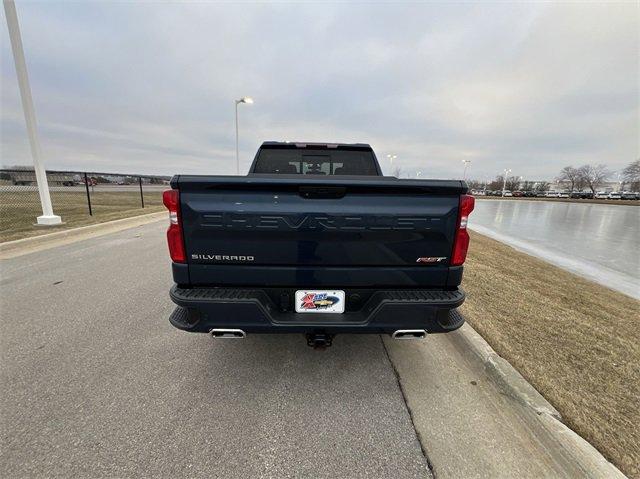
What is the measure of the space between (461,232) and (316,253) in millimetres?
1090

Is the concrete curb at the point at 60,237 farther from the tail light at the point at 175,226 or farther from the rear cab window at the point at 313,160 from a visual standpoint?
the tail light at the point at 175,226

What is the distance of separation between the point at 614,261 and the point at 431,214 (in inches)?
483

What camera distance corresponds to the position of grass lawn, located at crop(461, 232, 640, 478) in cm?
206

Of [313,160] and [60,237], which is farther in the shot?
[60,237]

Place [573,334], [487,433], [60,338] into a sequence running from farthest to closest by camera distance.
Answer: [573,334], [60,338], [487,433]

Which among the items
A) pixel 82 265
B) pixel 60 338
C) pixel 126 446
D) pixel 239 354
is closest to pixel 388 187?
pixel 239 354

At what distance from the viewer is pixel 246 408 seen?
226 centimetres

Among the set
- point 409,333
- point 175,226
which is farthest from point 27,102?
point 409,333

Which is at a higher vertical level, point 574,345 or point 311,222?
point 311,222

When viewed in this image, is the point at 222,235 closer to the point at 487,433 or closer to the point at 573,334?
the point at 487,433

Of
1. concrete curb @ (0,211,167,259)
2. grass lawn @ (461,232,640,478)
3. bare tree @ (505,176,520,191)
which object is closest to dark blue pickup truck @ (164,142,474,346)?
grass lawn @ (461,232,640,478)

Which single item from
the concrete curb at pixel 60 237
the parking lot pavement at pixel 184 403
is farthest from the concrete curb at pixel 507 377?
the concrete curb at pixel 60 237

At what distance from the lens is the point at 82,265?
5824mm

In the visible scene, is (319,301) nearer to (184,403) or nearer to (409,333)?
(409,333)
